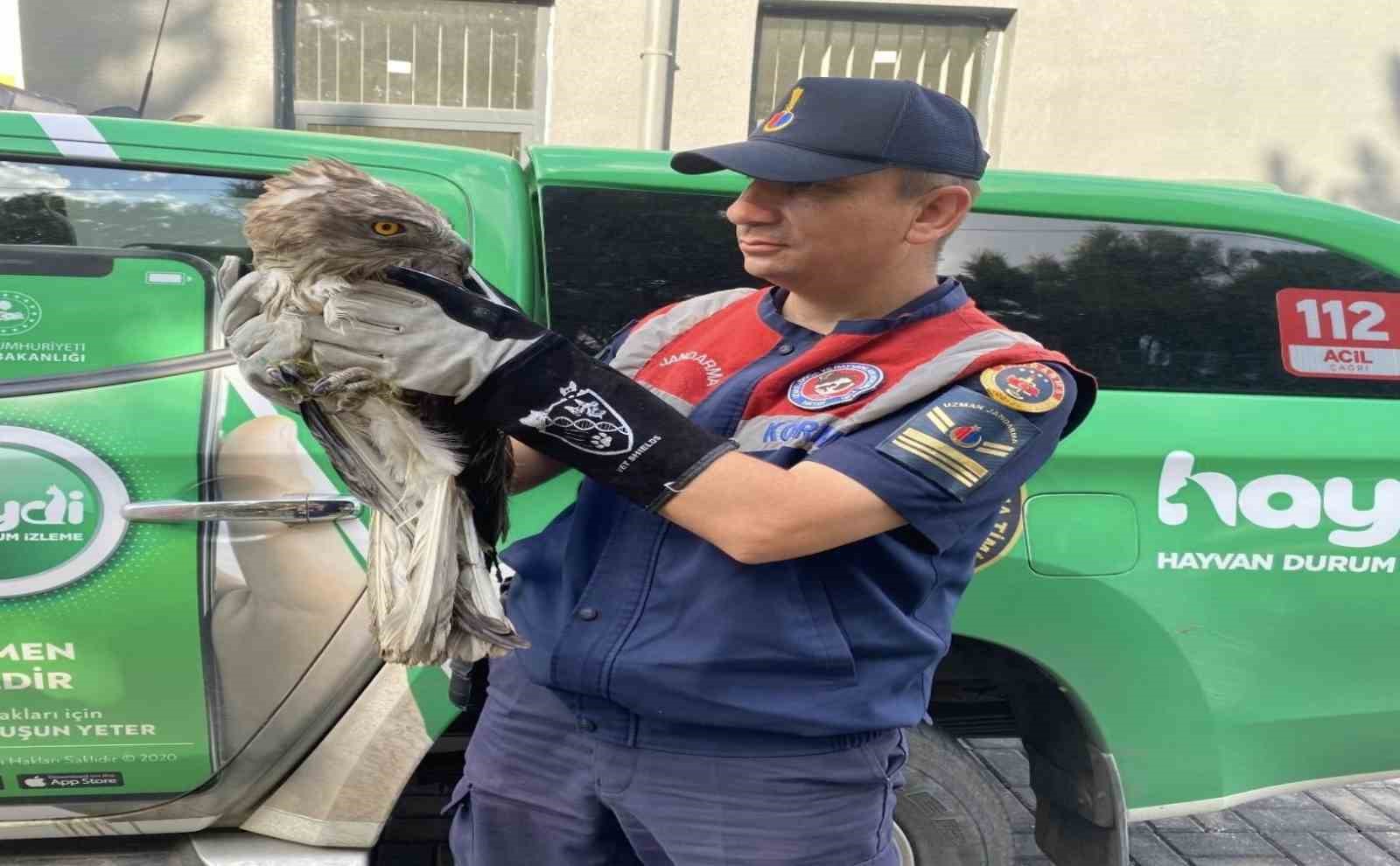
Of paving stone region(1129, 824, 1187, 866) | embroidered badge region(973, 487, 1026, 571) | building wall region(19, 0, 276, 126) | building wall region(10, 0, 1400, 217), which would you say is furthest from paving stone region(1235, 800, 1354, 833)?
building wall region(19, 0, 276, 126)

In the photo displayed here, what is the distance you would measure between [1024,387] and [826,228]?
→ 0.31 m

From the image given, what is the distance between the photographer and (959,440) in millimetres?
1253

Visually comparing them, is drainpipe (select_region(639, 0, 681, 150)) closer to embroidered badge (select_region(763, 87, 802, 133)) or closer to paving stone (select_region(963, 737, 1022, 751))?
paving stone (select_region(963, 737, 1022, 751))

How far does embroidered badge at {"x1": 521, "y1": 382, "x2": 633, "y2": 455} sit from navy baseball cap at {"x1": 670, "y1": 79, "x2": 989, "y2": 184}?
14.3 inches

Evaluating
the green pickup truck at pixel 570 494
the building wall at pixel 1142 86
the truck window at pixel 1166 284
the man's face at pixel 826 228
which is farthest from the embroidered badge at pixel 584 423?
the building wall at pixel 1142 86

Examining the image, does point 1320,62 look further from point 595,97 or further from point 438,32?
point 438,32

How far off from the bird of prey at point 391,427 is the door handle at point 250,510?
72 centimetres

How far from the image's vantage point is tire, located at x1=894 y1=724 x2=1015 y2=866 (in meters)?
2.28

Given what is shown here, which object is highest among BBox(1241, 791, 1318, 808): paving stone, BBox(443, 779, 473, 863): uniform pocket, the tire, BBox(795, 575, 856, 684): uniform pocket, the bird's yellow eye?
the bird's yellow eye

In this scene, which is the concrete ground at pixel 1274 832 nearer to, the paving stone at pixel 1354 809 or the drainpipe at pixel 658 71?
the paving stone at pixel 1354 809

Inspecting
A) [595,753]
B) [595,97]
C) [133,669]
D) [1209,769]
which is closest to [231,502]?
[133,669]

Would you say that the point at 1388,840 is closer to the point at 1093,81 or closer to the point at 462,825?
the point at 462,825

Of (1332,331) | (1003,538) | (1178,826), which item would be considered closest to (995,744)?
(1178,826)

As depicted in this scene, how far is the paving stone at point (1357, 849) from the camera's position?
3.08 m
